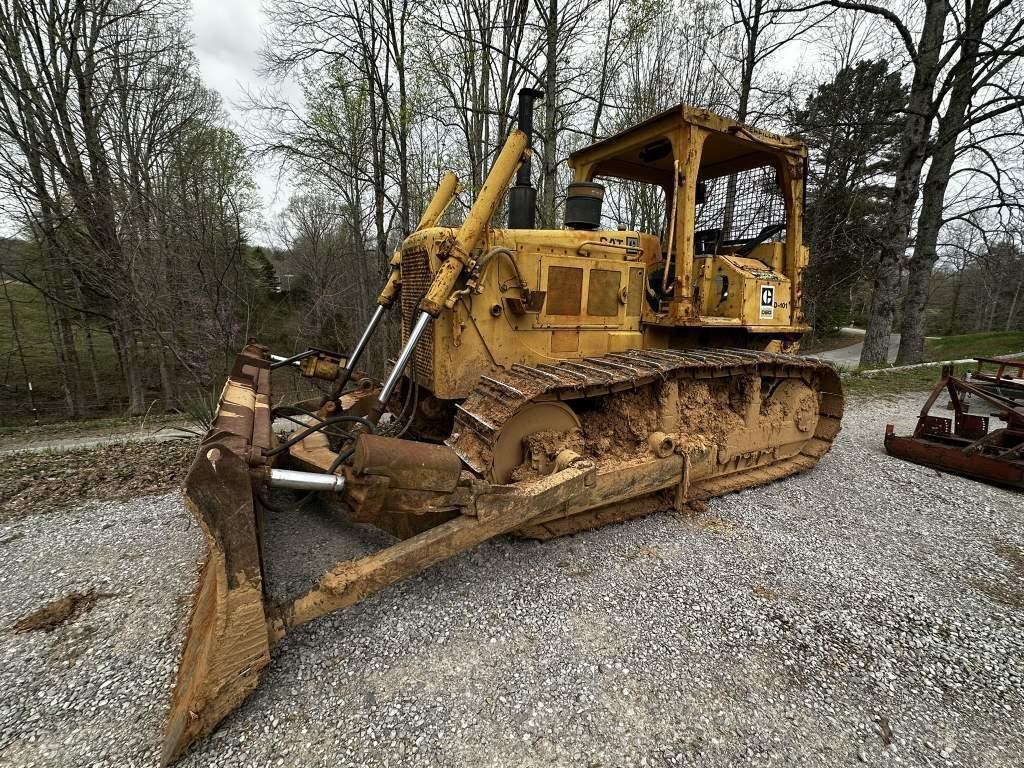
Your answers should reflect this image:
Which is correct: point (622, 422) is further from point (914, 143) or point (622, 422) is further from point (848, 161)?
point (848, 161)

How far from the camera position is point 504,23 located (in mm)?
13234

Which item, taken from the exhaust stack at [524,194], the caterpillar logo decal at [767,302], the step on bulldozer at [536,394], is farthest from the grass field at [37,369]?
the caterpillar logo decal at [767,302]

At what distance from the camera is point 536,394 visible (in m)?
3.10

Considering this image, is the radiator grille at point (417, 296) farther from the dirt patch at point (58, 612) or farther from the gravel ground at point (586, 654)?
the dirt patch at point (58, 612)

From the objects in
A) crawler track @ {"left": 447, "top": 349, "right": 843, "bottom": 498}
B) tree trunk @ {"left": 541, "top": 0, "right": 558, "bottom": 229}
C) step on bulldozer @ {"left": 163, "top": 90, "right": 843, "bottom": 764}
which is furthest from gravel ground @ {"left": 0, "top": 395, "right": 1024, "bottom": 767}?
tree trunk @ {"left": 541, "top": 0, "right": 558, "bottom": 229}

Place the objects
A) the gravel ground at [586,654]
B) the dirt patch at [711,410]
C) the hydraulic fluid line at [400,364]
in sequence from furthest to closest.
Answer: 1. the dirt patch at [711,410]
2. the hydraulic fluid line at [400,364]
3. the gravel ground at [586,654]

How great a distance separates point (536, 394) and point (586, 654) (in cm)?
149

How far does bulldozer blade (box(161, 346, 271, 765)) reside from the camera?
1.83 meters

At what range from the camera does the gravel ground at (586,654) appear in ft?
6.35

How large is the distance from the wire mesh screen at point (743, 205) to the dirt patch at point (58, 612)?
6124 millimetres

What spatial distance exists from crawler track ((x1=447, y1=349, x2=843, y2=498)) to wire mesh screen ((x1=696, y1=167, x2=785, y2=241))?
1571 millimetres

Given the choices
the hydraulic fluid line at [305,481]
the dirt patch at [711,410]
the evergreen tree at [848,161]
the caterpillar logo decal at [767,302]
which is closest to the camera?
the hydraulic fluid line at [305,481]

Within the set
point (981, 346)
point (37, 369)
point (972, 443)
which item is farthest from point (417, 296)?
point (981, 346)

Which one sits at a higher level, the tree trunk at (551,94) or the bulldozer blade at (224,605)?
the tree trunk at (551,94)
